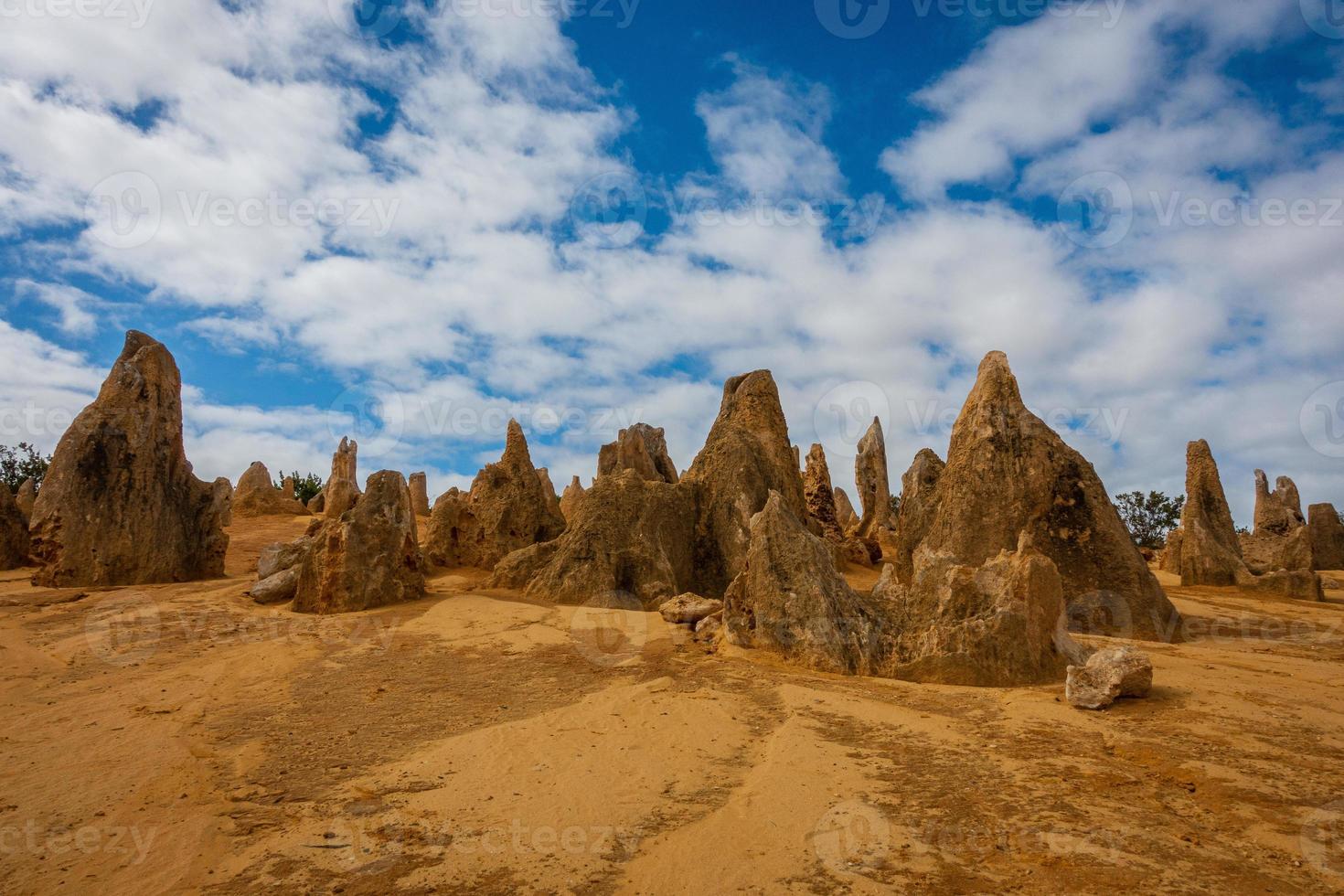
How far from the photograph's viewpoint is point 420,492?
2630 cm

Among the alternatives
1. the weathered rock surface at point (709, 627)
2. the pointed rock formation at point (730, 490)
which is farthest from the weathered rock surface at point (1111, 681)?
the pointed rock formation at point (730, 490)

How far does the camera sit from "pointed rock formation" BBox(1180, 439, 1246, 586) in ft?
49.4

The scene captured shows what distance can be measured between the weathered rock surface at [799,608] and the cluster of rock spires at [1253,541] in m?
12.0

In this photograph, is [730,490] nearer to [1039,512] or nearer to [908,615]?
[1039,512]

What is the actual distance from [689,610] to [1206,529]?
13.4 m

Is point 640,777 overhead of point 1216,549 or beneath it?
beneath

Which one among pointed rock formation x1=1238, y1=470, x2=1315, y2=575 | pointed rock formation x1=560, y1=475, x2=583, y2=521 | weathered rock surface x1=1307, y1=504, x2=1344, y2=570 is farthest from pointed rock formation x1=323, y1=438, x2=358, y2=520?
weathered rock surface x1=1307, y1=504, x2=1344, y2=570

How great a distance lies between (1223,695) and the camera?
16.5ft

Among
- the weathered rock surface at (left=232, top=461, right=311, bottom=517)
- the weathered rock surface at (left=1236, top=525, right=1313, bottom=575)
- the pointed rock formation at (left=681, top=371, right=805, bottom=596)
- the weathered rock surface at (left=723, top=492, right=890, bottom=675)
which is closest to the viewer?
the weathered rock surface at (left=723, top=492, right=890, bottom=675)

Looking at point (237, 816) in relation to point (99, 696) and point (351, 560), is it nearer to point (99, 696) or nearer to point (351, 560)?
point (99, 696)

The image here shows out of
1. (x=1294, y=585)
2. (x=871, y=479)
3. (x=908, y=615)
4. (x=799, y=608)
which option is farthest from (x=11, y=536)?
(x=1294, y=585)

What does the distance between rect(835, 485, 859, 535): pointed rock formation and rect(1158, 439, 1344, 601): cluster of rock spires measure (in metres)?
8.35

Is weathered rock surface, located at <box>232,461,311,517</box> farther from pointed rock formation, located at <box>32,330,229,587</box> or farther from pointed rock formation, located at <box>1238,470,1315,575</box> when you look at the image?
pointed rock formation, located at <box>1238,470,1315,575</box>

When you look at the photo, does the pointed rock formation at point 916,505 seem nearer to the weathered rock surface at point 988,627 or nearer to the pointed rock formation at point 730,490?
the pointed rock formation at point 730,490
